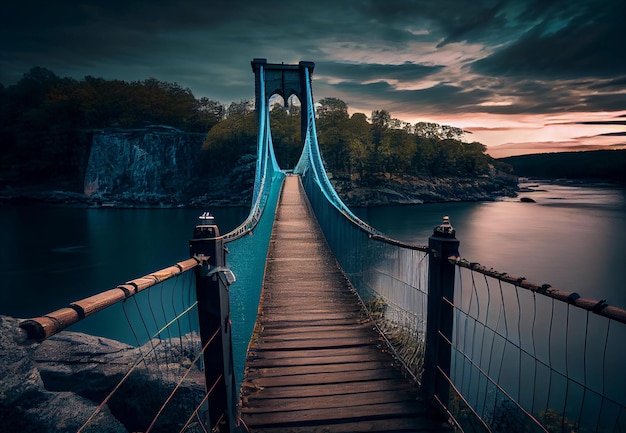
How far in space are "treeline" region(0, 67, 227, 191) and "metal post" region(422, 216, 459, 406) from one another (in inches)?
2191

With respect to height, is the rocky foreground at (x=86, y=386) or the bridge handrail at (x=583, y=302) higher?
the bridge handrail at (x=583, y=302)

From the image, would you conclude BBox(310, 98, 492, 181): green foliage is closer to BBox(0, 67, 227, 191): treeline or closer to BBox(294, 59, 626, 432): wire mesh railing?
BBox(0, 67, 227, 191): treeline

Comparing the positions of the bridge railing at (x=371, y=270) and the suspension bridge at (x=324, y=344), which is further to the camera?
the bridge railing at (x=371, y=270)

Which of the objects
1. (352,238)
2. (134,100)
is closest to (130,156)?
(134,100)

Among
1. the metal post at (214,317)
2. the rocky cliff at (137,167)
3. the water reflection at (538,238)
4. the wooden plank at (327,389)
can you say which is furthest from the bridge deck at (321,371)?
the rocky cliff at (137,167)

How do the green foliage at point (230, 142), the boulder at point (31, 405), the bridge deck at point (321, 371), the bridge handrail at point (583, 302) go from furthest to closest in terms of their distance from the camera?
the green foliage at point (230, 142) < the boulder at point (31, 405) < the bridge deck at point (321, 371) < the bridge handrail at point (583, 302)

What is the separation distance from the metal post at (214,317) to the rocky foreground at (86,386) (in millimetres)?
1563

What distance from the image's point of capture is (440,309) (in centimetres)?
233

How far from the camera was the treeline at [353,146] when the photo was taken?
45.5 m

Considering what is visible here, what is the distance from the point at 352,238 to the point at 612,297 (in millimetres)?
16502

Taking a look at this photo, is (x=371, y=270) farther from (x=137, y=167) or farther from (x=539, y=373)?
(x=137, y=167)

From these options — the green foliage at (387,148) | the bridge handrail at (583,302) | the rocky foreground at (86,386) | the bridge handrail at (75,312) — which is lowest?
the rocky foreground at (86,386)

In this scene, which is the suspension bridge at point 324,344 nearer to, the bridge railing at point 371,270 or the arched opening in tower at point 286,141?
the bridge railing at point 371,270

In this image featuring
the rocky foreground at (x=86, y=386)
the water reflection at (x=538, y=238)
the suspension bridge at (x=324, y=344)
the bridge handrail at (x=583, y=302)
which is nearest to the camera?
the bridge handrail at (x=583, y=302)
